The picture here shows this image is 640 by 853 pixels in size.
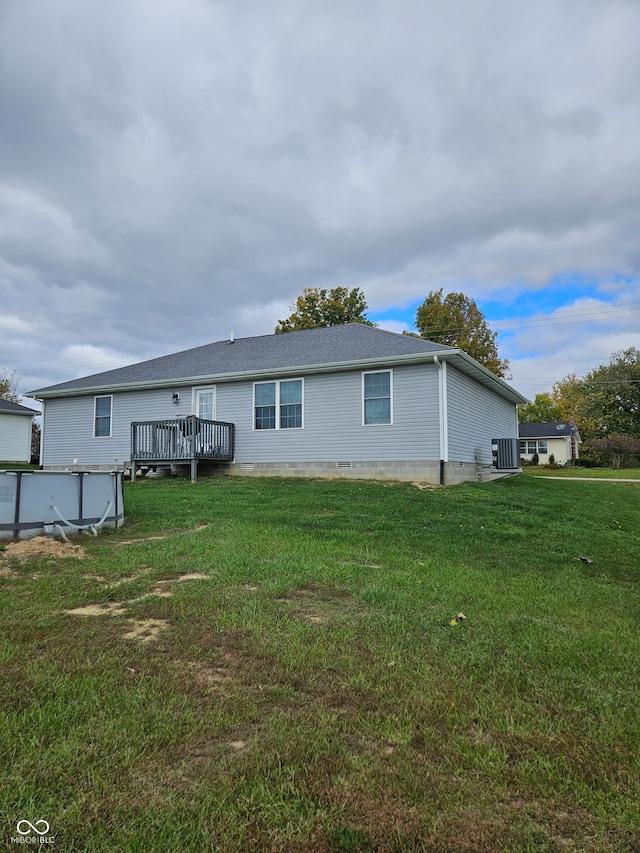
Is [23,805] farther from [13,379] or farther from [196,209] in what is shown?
[13,379]

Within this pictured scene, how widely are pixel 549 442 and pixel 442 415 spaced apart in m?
30.6

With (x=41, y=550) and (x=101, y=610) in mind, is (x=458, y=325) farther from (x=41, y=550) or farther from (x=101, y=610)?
(x=101, y=610)

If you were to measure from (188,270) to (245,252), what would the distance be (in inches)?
107

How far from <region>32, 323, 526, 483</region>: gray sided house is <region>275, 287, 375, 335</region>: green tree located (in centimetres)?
1468

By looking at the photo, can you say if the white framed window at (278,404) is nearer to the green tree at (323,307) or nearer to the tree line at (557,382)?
the tree line at (557,382)

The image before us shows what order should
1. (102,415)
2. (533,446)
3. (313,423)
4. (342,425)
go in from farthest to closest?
(533,446)
(102,415)
(313,423)
(342,425)

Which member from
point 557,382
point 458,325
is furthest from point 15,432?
point 557,382

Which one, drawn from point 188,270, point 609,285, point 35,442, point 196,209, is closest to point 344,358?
point 196,209

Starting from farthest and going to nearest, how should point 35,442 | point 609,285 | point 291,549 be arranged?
point 35,442 → point 609,285 → point 291,549

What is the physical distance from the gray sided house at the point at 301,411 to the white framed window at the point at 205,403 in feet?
0.10

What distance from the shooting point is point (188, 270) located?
19.5 m

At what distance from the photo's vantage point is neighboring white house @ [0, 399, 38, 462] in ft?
79.3

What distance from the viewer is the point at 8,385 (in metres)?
39.9

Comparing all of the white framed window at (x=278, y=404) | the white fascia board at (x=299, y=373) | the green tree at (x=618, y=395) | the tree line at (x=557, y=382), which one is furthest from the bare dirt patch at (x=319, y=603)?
the green tree at (x=618, y=395)
